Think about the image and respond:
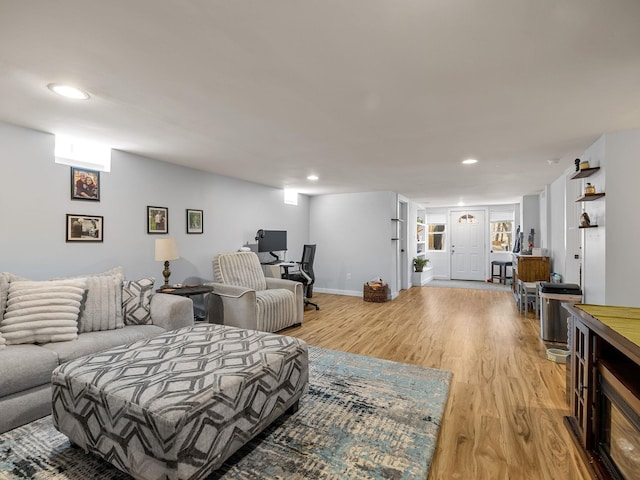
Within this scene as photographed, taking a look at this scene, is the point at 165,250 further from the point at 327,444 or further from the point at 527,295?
the point at 527,295

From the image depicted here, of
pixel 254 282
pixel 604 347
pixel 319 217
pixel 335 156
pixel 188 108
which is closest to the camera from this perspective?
pixel 604 347

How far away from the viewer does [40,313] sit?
227 centimetres

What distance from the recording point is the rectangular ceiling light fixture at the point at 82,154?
3037 mm

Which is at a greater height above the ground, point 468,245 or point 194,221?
point 194,221

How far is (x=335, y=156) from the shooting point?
3742 mm

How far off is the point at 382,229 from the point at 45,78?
5466mm

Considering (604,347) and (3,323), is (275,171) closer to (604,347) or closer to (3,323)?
(3,323)

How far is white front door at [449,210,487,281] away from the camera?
29.9ft

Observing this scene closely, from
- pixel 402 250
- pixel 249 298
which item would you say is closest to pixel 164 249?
pixel 249 298

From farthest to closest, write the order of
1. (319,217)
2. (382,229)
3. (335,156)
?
(319,217) < (382,229) < (335,156)

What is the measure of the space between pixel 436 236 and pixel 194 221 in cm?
767

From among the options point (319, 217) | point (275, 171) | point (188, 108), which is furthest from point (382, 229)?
point (188, 108)

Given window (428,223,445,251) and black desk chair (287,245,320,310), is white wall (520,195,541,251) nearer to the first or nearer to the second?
window (428,223,445,251)

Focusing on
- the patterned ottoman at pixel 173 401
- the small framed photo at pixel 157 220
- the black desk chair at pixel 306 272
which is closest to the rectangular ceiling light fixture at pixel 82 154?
the small framed photo at pixel 157 220
